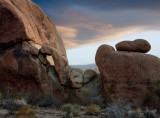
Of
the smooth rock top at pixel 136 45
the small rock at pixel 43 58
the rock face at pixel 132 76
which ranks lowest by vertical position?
the rock face at pixel 132 76

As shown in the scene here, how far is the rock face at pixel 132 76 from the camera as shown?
45.1 feet

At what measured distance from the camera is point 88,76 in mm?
16875

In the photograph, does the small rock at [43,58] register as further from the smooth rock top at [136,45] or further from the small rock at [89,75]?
the smooth rock top at [136,45]

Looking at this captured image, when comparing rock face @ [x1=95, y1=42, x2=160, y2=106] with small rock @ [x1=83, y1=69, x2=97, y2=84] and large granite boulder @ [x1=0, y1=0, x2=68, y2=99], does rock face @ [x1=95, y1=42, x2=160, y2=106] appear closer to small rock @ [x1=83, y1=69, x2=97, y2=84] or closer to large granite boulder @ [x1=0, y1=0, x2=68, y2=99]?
small rock @ [x1=83, y1=69, x2=97, y2=84]

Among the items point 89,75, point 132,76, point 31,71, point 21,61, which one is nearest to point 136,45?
point 132,76

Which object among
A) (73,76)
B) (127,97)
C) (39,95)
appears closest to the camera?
(127,97)

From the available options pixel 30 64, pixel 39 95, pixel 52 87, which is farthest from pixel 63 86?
pixel 30 64

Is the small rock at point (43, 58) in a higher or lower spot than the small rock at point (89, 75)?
higher

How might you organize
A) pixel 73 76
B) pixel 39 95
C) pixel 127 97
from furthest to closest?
1. pixel 73 76
2. pixel 39 95
3. pixel 127 97

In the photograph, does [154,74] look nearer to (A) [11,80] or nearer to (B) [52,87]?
(B) [52,87]

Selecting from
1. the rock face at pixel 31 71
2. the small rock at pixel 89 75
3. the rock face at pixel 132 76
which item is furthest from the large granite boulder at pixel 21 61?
the rock face at pixel 132 76

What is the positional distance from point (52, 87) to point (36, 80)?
1.55m

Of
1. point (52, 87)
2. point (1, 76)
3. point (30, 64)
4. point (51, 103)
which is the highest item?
point (30, 64)

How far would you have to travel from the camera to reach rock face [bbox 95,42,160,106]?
13.8 m
